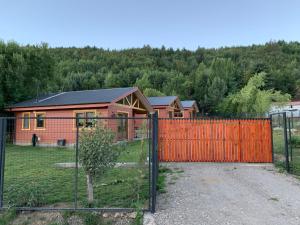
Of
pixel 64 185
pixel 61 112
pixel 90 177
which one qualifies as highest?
pixel 61 112

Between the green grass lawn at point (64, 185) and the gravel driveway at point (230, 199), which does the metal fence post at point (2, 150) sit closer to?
the green grass lawn at point (64, 185)

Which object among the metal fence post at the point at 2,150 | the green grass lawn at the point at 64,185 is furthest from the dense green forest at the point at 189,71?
the metal fence post at the point at 2,150

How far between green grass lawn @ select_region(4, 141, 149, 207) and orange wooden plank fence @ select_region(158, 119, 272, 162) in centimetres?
181

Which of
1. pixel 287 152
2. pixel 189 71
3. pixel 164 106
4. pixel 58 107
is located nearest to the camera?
pixel 287 152

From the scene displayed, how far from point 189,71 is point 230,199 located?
55.2 m

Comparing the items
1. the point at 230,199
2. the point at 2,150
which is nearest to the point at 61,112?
the point at 2,150

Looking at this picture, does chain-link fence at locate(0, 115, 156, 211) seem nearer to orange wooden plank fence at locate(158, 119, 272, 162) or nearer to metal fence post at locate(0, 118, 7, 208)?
metal fence post at locate(0, 118, 7, 208)

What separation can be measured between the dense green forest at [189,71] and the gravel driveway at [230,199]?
23.0m

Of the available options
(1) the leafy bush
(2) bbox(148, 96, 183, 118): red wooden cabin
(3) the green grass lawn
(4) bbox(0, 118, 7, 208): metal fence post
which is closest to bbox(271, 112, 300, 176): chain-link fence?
(3) the green grass lawn

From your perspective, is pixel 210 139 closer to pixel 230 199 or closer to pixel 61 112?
pixel 230 199

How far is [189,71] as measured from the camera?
6012 centimetres

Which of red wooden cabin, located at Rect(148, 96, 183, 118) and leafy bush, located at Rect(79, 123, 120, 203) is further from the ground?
red wooden cabin, located at Rect(148, 96, 183, 118)

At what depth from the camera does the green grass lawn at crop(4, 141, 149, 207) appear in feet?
18.6

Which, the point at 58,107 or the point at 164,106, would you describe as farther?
the point at 164,106
